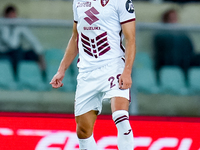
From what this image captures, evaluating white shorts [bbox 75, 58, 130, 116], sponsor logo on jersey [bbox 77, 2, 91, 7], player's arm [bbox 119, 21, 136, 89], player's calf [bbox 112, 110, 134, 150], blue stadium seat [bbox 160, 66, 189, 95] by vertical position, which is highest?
sponsor logo on jersey [bbox 77, 2, 91, 7]

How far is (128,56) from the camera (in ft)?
9.56

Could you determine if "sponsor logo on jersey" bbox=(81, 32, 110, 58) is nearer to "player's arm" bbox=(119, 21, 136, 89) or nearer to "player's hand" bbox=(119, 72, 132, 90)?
"player's arm" bbox=(119, 21, 136, 89)

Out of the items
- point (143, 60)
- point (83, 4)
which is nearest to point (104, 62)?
point (83, 4)

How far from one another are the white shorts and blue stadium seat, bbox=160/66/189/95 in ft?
6.82

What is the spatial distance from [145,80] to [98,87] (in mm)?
2052

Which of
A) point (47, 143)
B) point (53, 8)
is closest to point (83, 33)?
point (47, 143)

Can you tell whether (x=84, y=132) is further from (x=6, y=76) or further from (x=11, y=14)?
(x=11, y=14)

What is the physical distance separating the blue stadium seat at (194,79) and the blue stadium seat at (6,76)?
2.21 meters

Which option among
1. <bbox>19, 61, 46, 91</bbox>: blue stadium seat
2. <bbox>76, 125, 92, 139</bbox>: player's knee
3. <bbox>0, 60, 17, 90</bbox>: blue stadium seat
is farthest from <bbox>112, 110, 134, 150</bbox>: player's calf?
<bbox>0, 60, 17, 90</bbox>: blue stadium seat

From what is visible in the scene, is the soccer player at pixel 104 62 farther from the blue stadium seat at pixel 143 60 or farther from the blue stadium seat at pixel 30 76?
the blue stadium seat at pixel 30 76

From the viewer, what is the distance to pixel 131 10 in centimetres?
296

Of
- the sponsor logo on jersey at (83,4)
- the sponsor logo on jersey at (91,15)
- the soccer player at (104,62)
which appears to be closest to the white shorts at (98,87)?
the soccer player at (104,62)

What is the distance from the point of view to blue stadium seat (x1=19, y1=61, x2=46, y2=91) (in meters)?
5.14

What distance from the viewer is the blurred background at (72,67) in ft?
16.6
